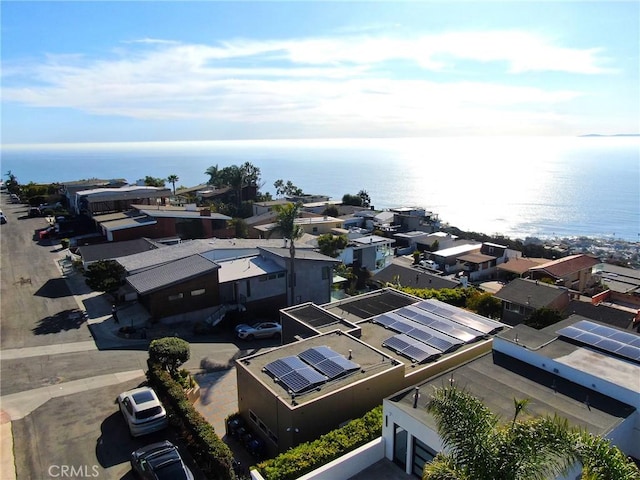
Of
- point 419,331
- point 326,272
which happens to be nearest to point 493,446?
point 419,331

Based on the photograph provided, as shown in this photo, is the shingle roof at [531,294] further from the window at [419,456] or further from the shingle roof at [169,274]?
A: the window at [419,456]

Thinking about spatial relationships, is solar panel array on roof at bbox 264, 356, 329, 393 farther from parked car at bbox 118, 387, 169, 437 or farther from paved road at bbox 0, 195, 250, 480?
paved road at bbox 0, 195, 250, 480

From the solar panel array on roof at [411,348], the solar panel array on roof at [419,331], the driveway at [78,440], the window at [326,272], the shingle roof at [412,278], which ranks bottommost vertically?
the shingle roof at [412,278]

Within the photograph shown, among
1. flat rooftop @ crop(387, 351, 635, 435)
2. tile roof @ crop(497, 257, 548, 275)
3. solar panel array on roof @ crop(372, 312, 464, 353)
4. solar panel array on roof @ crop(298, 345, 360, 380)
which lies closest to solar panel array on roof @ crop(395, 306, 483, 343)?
solar panel array on roof @ crop(372, 312, 464, 353)

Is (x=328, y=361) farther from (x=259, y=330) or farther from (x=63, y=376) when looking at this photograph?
(x=63, y=376)

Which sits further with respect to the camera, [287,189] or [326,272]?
[287,189]

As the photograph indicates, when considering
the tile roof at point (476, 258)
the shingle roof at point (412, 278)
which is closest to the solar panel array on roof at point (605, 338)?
the shingle roof at point (412, 278)

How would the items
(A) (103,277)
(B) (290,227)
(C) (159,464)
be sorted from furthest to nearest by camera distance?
(B) (290,227)
(A) (103,277)
(C) (159,464)

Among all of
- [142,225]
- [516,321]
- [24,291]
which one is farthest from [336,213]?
[24,291]
